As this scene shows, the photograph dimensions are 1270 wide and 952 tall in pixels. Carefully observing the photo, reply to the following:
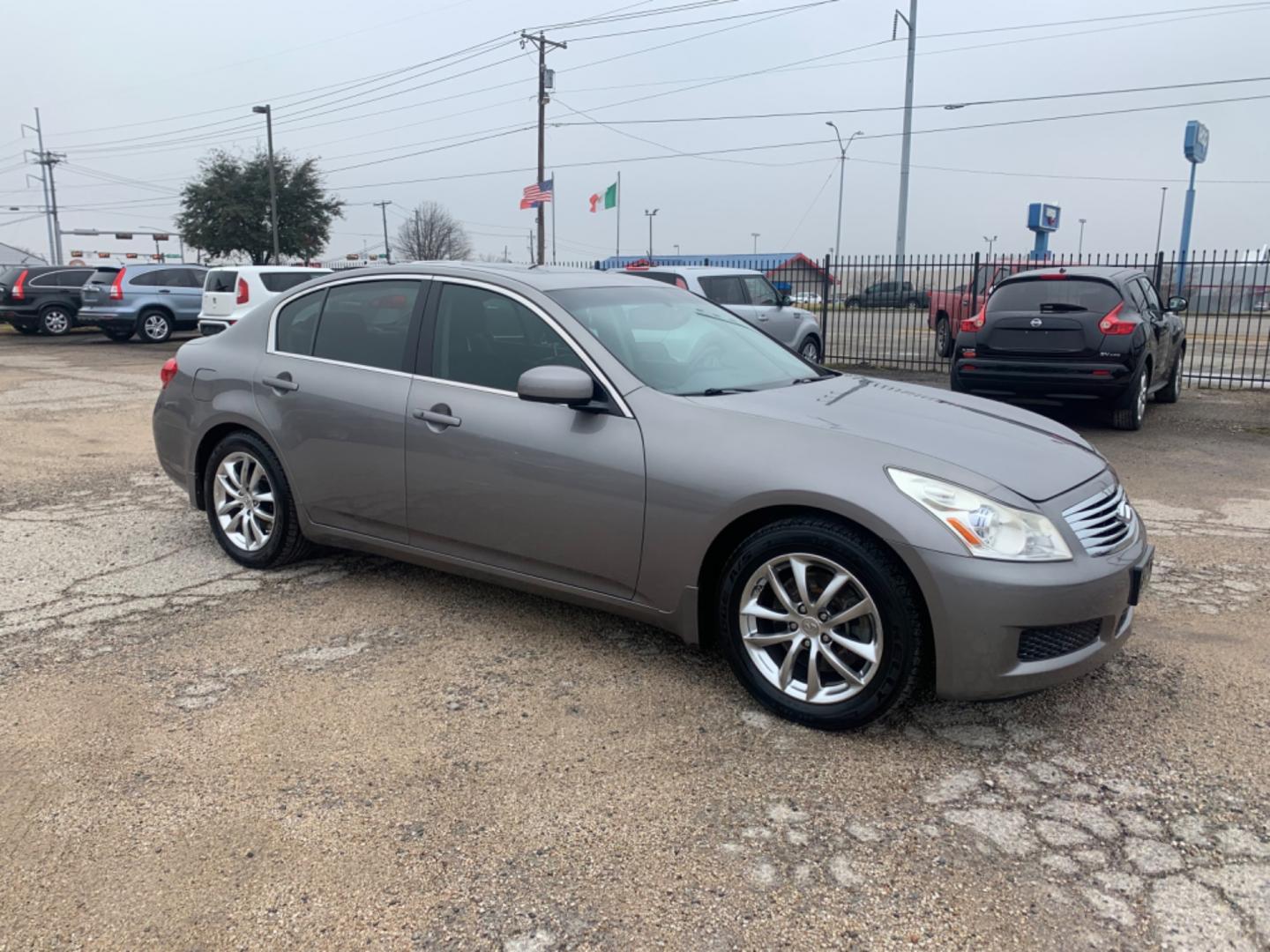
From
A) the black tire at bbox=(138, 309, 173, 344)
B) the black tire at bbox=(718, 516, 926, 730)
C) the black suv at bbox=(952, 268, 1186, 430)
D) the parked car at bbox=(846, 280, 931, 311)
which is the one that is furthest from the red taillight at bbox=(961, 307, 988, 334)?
the black tire at bbox=(138, 309, 173, 344)

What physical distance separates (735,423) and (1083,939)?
6.19 ft

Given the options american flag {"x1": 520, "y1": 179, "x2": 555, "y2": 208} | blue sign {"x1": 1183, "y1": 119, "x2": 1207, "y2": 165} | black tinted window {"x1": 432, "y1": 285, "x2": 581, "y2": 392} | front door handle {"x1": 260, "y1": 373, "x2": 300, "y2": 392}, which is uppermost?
blue sign {"x1": 1183, "y1": 119, "x2": 1207, "y2": 165}

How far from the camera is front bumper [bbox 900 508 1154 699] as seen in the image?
2.97m

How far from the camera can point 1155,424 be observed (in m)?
10.2

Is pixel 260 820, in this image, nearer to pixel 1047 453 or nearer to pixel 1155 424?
pixel 1047 453

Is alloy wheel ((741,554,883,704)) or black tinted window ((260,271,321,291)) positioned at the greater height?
black tinted window ((260,271,321,291))

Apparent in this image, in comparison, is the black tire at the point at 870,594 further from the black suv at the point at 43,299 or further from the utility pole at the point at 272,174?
the utility pole at the point at 272,174

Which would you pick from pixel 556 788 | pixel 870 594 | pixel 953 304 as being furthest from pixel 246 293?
pixel 870 594

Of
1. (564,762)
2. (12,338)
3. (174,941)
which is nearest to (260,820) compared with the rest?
(174,941)

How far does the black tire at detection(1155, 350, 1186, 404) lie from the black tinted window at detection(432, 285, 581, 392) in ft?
32.7

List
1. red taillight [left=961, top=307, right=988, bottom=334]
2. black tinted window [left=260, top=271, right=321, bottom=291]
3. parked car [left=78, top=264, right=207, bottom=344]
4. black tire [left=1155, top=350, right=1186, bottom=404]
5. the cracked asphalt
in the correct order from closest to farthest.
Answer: the cracked asphalt → red taillight [left=961, top=307, right=988, bottom=334] → black tire [left=1155, top=350, right=1186, bottom=404] → black tinted window [left=260, top=271, right=321, bottom=291] → parked car [left=78, top=264, right=207, bottom=344]

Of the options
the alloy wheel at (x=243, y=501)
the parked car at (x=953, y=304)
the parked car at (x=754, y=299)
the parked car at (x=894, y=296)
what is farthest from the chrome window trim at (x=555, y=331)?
the parked car at (x=894, y=296)

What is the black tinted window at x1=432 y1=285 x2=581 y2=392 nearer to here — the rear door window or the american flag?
the rear door window

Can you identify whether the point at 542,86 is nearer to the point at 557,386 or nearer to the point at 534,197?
the point at 534,197
